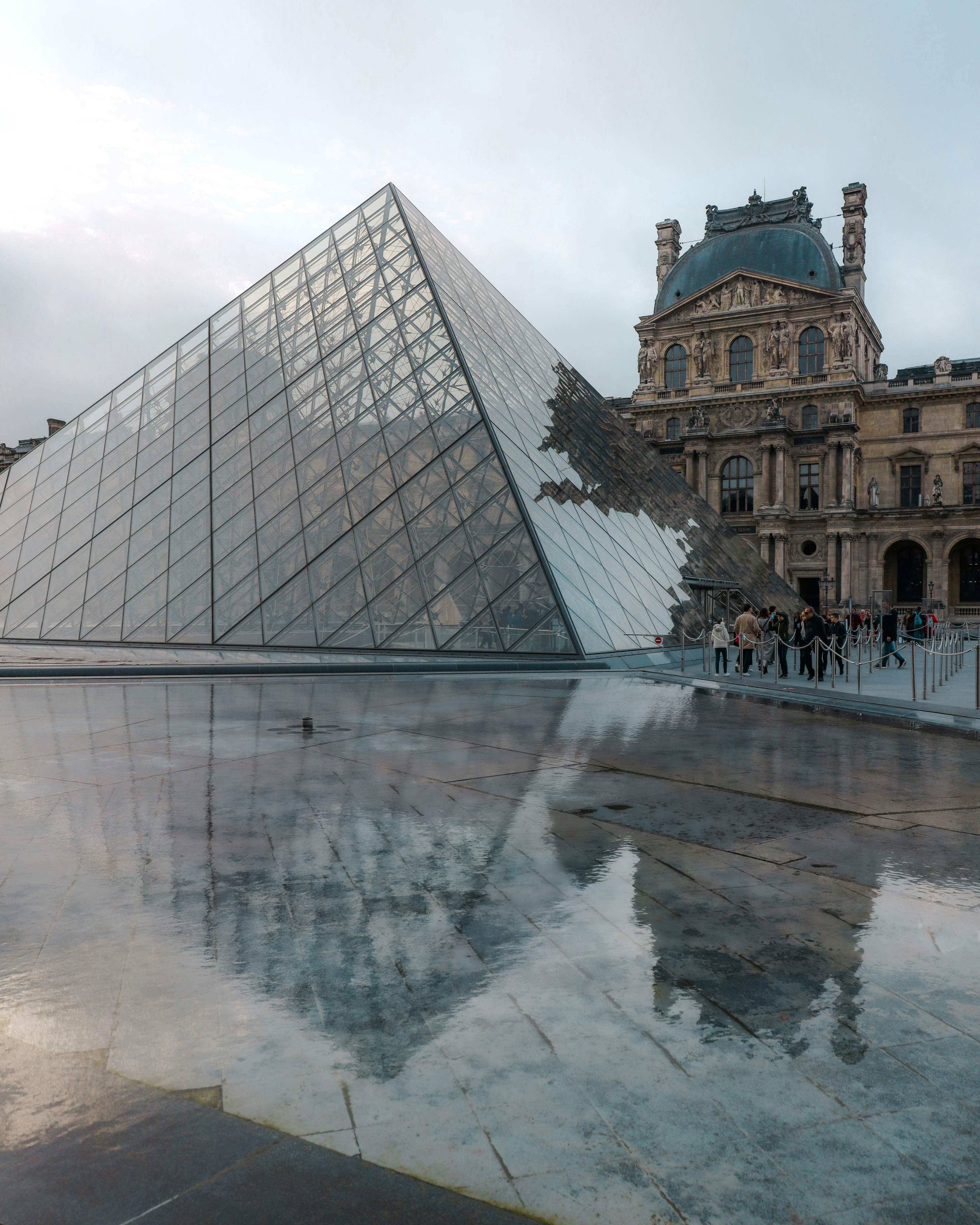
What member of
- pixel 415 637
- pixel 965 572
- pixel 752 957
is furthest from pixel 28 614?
pixel 965 572

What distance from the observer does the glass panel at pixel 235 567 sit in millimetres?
20578

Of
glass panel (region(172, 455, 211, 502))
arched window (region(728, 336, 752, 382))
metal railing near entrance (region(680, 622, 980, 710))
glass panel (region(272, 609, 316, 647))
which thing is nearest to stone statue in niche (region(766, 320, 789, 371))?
arched window (region(728, 336, 752, 382))

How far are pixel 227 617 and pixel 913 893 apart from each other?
17.8 metres

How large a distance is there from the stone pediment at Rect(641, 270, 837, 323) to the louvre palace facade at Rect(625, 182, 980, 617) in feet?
0.31

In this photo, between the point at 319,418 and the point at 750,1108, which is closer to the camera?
the point at 750,1108

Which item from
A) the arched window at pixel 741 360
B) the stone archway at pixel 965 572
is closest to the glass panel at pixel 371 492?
Answer: the arched window at pixel 741 360

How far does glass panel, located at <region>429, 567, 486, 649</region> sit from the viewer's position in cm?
1825

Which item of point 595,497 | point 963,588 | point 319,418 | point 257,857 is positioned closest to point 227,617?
point 319,418

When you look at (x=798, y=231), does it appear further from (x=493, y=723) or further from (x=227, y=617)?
(x=493, y=723)

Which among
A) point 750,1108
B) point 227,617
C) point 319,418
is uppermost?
point 319,418

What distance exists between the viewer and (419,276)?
81.7 ft

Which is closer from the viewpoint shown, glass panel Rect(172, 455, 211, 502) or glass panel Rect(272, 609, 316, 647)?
glass panel Rect(272, 609, 316, 647)

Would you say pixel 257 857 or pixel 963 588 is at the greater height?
pixel 963 588

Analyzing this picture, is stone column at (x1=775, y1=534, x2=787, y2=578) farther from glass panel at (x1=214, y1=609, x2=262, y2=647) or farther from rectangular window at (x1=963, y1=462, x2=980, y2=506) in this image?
glass panel at (x1=214, y1=609, x2=262, y2=647)
